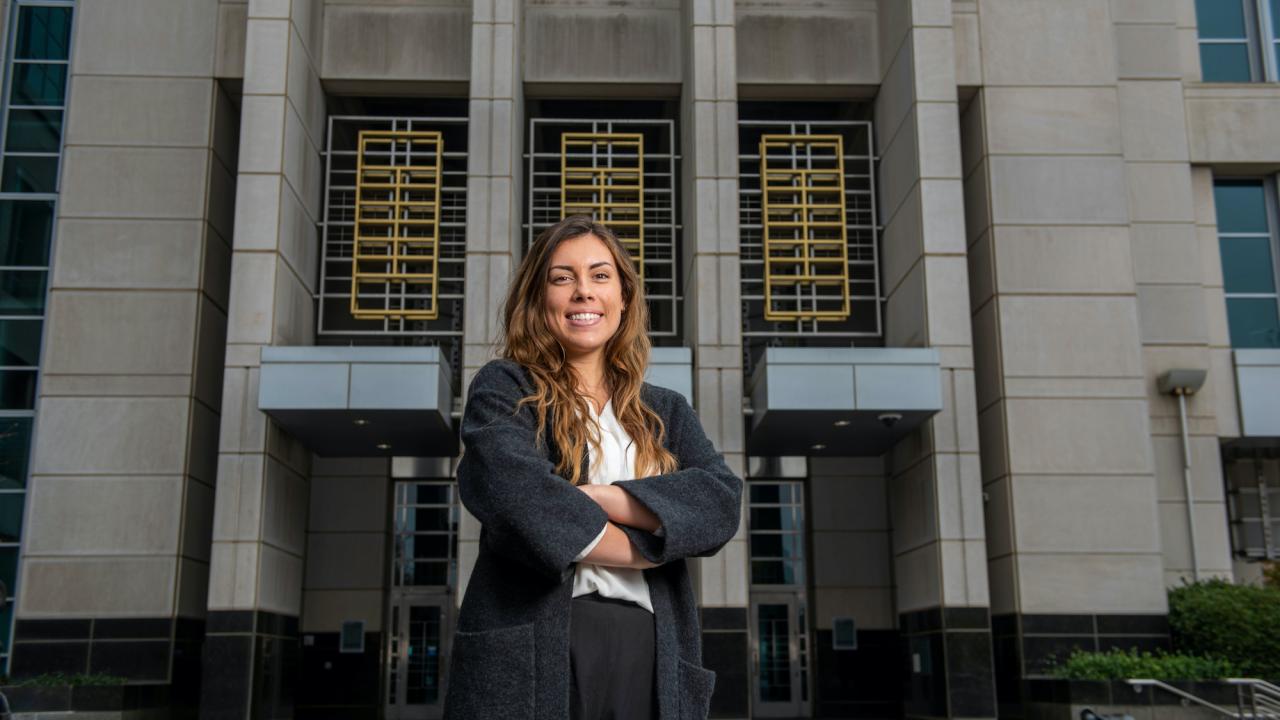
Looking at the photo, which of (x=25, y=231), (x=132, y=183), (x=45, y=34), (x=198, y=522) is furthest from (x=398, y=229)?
(x=45, y=34)

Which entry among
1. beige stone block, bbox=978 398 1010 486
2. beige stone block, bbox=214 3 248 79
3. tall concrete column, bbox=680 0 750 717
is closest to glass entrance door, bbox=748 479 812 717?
tall concrete column, bbox=680 0 750 717

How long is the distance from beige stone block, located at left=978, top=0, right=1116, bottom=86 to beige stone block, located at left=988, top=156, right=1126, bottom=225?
155cm

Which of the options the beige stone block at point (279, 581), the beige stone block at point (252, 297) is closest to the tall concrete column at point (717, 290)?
the beige stone block at point (279, 581)

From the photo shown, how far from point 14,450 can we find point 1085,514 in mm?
18277

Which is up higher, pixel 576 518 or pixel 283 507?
pixel 283 507

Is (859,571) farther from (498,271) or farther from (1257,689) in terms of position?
(498,271)

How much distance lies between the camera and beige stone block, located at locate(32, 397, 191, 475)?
19281 millimetres

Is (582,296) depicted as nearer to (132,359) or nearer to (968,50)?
(132,359)

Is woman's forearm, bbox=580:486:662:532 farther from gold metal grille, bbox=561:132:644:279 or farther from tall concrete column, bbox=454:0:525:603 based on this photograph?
gold metal grille, bbox=561:132:644:279

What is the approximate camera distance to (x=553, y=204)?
23469mm

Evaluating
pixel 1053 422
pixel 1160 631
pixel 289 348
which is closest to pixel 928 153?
pixel 1053 422

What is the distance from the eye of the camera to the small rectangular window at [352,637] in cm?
2380

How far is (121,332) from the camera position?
19.9 meters

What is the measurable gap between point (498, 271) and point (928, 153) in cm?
737
